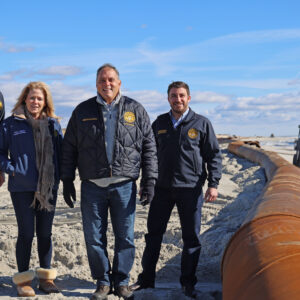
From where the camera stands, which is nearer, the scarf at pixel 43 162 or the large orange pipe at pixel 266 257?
the large orange pipe at pixel 266 257

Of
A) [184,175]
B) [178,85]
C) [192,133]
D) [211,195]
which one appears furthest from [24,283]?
[178,85]

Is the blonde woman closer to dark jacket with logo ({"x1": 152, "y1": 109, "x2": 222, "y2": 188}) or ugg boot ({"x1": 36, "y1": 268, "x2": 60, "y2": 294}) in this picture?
ugg boot ({"x1": 36, "y1": 268, "x2": 60, "y2": 294})

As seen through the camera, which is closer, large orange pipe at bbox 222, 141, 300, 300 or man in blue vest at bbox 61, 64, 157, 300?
large orange pipe at bbox 222, 141, 300, 300

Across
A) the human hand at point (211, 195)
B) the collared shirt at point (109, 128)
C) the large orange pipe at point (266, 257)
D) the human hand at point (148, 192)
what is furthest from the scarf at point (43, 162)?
the large orange pipe at point (266, 257)

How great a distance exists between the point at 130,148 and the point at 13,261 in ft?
7.37

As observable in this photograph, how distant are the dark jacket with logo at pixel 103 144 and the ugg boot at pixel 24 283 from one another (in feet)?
3.31

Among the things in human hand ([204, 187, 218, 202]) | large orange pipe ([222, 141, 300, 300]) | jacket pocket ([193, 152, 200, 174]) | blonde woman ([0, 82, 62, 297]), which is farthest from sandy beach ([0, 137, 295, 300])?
large orange pipe ([222, 141, 300, 300])

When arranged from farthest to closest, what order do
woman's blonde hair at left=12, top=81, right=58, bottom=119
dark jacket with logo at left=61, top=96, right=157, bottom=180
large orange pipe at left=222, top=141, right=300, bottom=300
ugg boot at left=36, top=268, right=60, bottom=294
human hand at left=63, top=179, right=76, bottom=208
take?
1. ugg boot at left=36, top=268, right=60, bottom=294
2. woman's blonde hair at left=12, top=81, right=58, bottom=119
3. human hand at left=63, top=179, right=76, bottom=208
4. dark jacket with logo at left=61, top=96, right=157, bottom=180
5. large orange pipe at left=222, top=141, right=300, bottom=300

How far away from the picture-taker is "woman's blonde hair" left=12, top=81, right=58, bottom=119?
4.20 metres

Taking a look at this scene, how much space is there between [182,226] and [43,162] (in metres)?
1.40

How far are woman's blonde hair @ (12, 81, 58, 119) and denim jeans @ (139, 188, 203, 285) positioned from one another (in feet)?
4.09

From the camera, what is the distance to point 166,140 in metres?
4.32

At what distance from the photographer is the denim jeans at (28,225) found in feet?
13.4

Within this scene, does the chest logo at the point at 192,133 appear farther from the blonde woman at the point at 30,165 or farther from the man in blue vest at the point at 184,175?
the blonde woman at the point at 30,165
